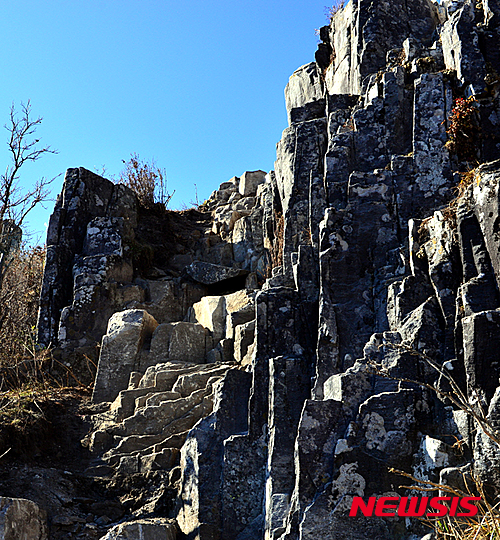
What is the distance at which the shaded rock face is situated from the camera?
6.66 m

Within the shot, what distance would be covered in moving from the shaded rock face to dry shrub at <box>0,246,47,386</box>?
61cm

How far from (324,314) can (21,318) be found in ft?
26.5

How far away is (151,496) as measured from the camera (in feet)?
27.9

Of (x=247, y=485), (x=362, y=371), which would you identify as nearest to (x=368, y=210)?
(x=362, y=371)

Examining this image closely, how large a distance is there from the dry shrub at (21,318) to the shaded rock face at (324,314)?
2.00ft

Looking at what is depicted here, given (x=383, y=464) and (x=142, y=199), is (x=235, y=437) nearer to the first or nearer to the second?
(x=383, y=464)

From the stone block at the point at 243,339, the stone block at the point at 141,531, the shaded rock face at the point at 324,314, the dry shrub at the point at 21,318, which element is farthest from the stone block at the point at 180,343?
the stone block at the point at 141,531

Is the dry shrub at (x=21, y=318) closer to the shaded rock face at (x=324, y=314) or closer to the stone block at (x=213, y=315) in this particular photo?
the shaded rock face at (x=324, y=314)

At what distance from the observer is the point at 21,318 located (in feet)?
45.8

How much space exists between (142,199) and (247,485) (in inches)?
439

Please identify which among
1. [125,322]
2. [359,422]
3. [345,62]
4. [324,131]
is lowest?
[359,422]

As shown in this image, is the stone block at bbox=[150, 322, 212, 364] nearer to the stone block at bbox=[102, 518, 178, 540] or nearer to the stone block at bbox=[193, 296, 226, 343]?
the stone block at bbox=[193, 296, 226, 343]

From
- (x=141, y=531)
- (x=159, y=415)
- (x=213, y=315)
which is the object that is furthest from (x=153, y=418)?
(x=213, y=315)

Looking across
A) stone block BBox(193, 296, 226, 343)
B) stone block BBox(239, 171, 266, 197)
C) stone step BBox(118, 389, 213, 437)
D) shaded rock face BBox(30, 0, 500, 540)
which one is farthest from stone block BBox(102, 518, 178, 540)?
stone block BBox(239, 171, 266, 197)
